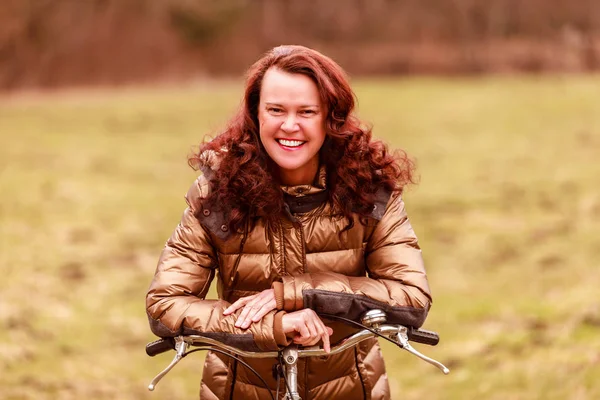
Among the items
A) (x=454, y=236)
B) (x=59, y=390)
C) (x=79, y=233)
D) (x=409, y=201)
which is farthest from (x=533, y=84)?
(x=59, y=390)

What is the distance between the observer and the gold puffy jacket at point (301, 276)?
98.0 inches

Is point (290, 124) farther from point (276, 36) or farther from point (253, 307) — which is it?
point (276, 36)

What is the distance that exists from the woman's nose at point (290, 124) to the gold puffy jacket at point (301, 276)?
0.20 m

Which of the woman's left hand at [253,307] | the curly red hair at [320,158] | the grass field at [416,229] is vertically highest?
the curly red hair at [320,158]

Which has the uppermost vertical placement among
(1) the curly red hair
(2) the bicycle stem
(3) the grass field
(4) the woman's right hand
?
(1) the curly red hair

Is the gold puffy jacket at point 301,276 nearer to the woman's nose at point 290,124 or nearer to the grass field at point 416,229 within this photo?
the woman's nose at point 290,124

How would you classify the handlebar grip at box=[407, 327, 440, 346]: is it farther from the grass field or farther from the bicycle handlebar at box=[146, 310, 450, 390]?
the grass field

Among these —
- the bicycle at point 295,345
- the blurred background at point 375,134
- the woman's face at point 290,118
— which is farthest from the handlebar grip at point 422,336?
the blurred background at point 375,134

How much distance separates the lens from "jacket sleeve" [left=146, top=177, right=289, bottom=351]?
7.88 feet

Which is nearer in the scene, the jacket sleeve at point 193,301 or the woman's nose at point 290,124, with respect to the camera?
the jacket sleeve at point 193,301

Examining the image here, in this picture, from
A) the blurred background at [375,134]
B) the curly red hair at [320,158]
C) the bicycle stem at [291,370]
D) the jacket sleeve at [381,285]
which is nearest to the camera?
the bicycle stem at [291,370]

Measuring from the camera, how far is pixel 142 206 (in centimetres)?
1008

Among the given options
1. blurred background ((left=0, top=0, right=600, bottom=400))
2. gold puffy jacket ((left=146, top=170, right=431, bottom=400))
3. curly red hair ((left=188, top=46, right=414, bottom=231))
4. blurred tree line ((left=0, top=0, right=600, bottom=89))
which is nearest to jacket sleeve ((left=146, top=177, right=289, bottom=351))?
gold puffy jacket ((left=146, top=170, right=431, bottom=400))

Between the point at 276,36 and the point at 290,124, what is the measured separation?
17.2m
